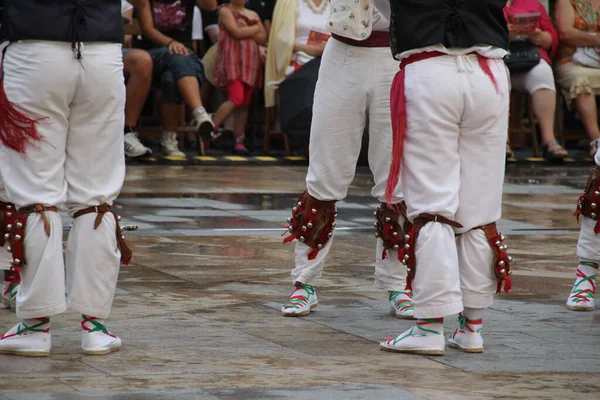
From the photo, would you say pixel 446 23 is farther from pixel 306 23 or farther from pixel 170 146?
pixel 170 146

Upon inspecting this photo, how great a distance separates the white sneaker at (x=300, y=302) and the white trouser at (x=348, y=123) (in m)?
0.05

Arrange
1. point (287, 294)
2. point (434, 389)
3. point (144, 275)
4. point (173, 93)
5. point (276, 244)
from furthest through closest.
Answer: point (173, 93), point (276, 244), point (144, 275), point (287, 294), point (434, 389)

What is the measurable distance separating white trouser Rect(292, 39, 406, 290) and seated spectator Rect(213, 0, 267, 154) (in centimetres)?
806

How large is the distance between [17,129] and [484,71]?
1838mm

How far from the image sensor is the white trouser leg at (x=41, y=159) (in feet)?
15.8

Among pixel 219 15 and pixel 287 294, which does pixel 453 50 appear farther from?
pixel 219 15

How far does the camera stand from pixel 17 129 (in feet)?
15.7

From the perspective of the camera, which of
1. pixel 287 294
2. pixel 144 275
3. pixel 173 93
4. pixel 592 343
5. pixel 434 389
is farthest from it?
pixel 173 93

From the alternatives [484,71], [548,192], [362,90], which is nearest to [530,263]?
[362,90]

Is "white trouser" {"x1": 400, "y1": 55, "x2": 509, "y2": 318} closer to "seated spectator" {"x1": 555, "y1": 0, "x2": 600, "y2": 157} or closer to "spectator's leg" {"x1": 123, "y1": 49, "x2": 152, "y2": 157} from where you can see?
"spectator's leg" {"x1": 123, "y1": 49, "x2": 152, "y2": 157}

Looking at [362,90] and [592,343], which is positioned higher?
[362,90]

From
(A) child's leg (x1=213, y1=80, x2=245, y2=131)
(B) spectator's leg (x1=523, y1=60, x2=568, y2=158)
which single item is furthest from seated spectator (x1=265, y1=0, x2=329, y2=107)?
(B) spectator's leg (x1=523, y1=60, x2=568, y2=158)

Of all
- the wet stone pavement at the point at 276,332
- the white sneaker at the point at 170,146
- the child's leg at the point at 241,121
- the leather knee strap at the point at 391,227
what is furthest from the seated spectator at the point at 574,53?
the leather knee strap at the point at 391,227

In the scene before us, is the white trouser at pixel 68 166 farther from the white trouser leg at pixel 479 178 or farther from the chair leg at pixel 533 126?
the chair leg at pixel 533 126
